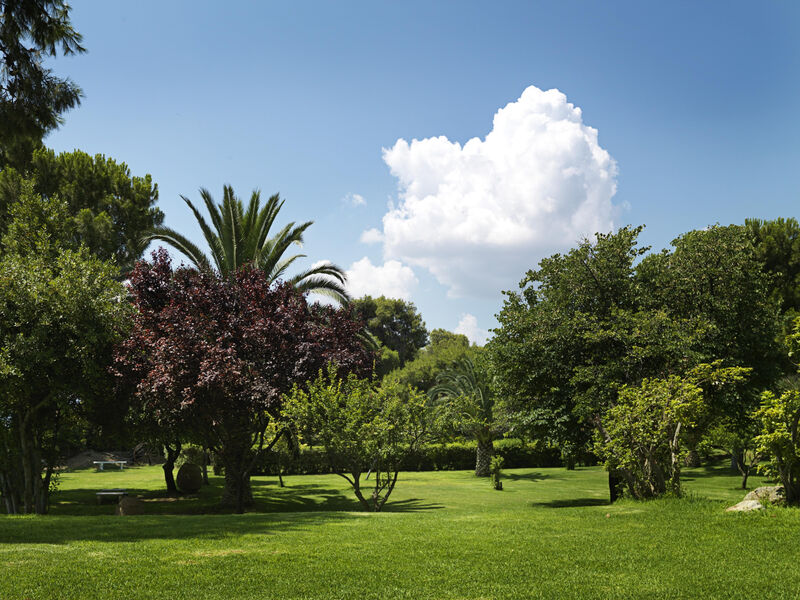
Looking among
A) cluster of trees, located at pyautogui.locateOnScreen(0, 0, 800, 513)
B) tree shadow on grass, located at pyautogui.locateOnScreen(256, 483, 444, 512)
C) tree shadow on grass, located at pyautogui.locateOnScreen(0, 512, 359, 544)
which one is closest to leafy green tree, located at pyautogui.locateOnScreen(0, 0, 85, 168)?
cluster of trees, located at pyautogui.locateOnScreen(0, 0, 800, 513)

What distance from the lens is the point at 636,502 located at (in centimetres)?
1371

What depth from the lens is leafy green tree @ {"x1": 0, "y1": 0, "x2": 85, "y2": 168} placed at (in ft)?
40.0

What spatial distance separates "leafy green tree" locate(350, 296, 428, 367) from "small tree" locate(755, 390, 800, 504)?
215ft

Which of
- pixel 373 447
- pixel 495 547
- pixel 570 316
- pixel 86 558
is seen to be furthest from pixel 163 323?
pixel 570 316

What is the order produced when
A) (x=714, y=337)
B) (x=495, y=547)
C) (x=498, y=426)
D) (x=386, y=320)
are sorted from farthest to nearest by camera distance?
(x=386, y=320), (x=498, y=426), (x=714, y=337), (x=495, y=547)

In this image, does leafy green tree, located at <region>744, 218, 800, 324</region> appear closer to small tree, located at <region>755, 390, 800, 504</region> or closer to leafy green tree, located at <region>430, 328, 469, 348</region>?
small tree, located at <region>755, 390, 800, 504</region>

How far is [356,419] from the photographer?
1518cm

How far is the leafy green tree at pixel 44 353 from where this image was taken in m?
14.2

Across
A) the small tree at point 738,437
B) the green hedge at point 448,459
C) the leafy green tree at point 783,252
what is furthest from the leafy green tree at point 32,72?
the leafy green tree at point 783,252

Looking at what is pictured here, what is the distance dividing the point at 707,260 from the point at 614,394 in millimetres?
5531

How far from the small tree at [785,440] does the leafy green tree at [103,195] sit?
26380 millimetres

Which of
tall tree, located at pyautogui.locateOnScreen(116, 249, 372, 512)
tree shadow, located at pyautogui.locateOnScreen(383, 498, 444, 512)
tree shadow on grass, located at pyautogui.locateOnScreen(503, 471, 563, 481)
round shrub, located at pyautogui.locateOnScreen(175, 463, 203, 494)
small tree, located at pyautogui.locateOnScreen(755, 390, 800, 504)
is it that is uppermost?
tall tree, located at pyautogui.locateOnScreen(116, 249, 372, 512)

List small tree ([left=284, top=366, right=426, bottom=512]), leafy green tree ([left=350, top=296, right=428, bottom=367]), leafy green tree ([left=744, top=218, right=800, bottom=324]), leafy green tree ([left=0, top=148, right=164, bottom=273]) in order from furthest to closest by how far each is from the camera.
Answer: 1. leafy green tree ([left=350, top=296, right=428, bottom=367])
2. leafy green tree ([left=744, top=218, right=800, bottom=324])
3. leafy green tree ([left=0, top=148, right=164, bottom=273])
4. small tree ([left=284, top=366, right=426, bottom=512])

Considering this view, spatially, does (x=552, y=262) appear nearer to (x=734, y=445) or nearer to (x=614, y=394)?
(x=614, y=394)
